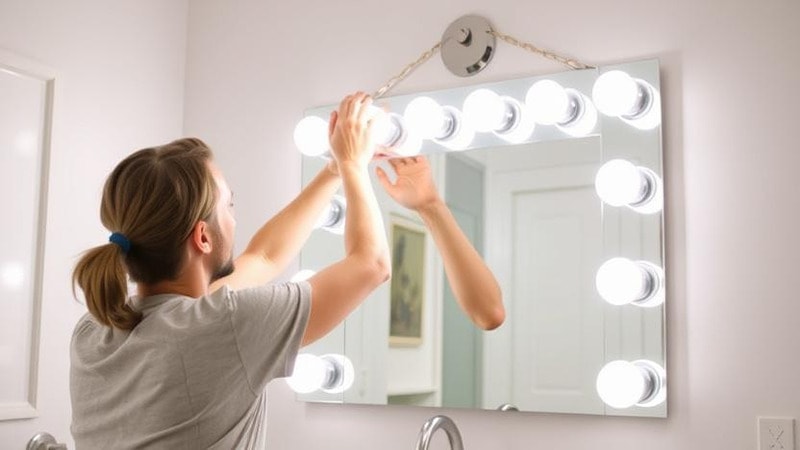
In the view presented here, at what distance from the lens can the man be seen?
1.18m

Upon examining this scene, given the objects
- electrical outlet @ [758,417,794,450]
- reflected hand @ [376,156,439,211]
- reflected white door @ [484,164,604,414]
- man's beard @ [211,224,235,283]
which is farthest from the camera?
reflected hand @ [376,156,439,211]

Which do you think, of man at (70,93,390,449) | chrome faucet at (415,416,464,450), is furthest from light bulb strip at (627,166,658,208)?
man at (70,93,390,449)

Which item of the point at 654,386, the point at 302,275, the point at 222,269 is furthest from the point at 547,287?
the point at 222,269

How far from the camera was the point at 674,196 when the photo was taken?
1789 millimetres

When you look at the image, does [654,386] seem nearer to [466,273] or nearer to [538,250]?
[538,250]

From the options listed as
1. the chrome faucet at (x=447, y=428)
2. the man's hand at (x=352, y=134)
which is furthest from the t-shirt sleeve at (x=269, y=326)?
the chrome faucet at (x=447, y=428)

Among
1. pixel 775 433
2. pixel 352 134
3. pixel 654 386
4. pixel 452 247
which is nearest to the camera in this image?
pixel 352 134

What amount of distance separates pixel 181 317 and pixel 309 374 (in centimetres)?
99

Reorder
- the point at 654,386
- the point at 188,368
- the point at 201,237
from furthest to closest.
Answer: the point at 654,386 < the point at 201,237 < the point at 188,368

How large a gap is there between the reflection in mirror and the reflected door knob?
0.61 metres

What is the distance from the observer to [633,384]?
1746 millimetres

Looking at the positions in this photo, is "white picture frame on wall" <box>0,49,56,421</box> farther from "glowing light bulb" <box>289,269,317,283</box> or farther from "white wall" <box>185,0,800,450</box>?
"white wall" <box>185,0,800,450</box>

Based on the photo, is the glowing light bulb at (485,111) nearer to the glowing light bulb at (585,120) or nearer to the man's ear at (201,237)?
the glowing light bulb at (585,120)

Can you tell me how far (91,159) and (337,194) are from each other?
57 centimetres
